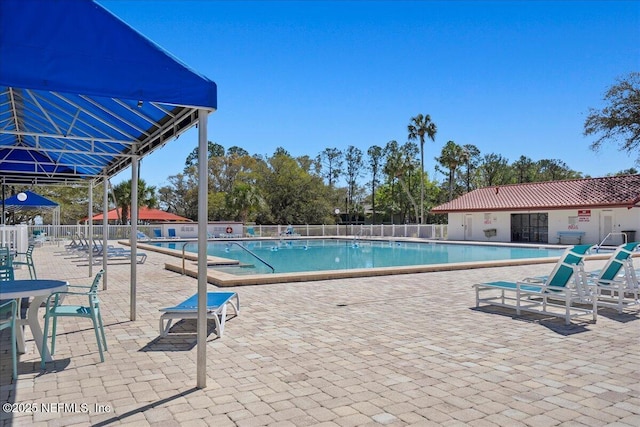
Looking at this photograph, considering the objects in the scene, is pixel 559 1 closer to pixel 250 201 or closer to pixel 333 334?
pixel 333 334

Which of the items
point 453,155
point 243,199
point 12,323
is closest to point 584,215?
point 453,155

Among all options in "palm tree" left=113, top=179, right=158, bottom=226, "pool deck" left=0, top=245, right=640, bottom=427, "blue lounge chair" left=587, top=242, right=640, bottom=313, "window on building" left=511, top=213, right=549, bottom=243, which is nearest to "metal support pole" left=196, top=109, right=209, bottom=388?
"pool deck" left=0, top=245, right=640, bottom=427

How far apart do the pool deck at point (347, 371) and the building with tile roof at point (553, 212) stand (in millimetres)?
21531

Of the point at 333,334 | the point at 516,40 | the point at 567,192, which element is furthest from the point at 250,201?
the point at 333,334

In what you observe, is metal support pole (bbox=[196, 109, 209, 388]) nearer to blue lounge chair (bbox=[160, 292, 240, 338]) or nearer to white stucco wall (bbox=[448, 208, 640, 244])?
blue lounge chair (bbox=[160, 292, 240, 338])

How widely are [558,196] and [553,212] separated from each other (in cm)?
126

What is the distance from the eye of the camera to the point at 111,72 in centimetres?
335

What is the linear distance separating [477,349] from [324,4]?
10.9 metres

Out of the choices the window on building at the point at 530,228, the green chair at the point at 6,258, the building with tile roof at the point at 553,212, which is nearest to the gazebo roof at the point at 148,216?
the building with tile roof at the point at 553,212

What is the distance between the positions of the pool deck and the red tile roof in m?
21.8

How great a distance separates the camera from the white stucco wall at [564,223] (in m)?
25.2

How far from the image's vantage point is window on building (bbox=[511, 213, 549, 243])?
29.3 meters

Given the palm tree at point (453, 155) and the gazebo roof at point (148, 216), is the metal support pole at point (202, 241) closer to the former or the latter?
the gazebo roof at point (148, 216)

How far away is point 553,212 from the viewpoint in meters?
28.1
